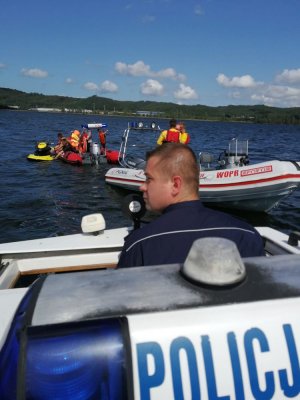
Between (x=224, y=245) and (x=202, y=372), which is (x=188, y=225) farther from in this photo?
(x=202, y=372)

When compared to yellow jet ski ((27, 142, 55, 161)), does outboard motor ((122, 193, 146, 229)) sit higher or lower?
higher

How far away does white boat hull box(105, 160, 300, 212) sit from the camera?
322 inches

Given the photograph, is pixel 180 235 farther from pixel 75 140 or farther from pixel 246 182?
pixel 75 140

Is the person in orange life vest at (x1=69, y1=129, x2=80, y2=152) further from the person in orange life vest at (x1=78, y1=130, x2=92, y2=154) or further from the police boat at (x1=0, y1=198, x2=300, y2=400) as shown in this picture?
the police boat at (x1=0, y1=198, x2=300, y2=400)

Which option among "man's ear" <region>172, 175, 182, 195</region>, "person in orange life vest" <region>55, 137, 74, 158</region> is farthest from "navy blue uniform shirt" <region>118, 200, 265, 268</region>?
"person in orange life vest" <region>55, 137, 74, 158</region>

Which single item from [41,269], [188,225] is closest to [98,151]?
[41,269]

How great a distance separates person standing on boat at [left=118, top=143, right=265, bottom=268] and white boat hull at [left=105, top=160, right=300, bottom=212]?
680 centimetres

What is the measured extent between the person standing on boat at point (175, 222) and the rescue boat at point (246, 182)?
6813 millimetres

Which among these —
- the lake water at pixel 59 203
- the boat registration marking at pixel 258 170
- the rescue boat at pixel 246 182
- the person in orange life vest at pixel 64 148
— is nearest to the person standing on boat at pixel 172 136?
the rescue boat at pixel 246 182

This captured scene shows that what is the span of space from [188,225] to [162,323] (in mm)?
624

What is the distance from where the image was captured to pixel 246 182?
865cm

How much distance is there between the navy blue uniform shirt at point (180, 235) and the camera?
60.6 inches

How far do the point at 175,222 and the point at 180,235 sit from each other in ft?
0.29

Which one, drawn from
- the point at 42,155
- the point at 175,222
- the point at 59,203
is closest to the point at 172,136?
the point at 59,203
